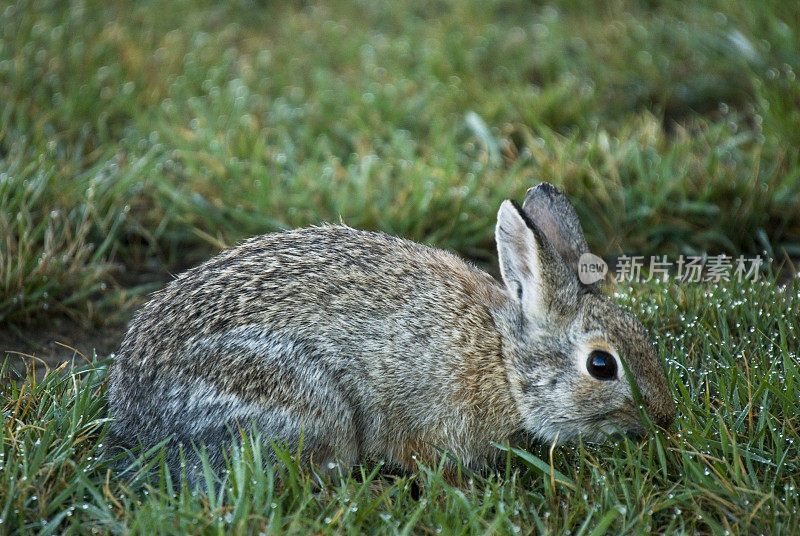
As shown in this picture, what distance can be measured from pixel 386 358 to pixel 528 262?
2.36ft

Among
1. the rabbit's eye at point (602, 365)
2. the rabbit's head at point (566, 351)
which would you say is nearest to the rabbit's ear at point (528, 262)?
the rabbit's head at point (566, 351)

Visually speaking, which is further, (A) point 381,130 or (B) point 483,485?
(A) point 381,130

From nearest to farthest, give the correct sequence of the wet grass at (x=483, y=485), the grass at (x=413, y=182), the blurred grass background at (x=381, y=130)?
the wet grass at (x=483, y=485)
the grass at (x=413, y=182)
the blurred grass background at (x=381, y=130)

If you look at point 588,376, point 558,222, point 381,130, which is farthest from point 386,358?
point 381,130

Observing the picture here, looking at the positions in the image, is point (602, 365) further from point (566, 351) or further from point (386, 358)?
point (386, 358)

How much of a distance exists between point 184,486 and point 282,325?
76 cm

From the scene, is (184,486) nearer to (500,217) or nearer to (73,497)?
(73,497)

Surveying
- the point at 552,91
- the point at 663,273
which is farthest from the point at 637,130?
the point at 663,273

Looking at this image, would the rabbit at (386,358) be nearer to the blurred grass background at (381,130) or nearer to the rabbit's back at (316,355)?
the rabbit's back at (316,355)

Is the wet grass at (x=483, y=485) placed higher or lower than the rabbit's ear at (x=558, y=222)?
lower

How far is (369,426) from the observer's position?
3934 millimetres

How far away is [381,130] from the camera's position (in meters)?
6.85

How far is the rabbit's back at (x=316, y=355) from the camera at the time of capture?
146 inches

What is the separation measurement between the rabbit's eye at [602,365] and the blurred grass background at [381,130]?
2.01m
